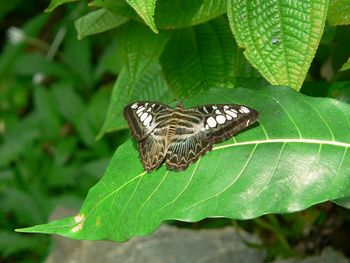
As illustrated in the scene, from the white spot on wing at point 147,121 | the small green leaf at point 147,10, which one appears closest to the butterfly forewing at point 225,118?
the white spot on wing at point 147,121

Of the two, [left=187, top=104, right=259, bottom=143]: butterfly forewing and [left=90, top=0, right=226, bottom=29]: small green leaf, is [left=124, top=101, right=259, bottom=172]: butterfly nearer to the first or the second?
[left=187, top=104, right=259, bottom=143]: butterfly forewing

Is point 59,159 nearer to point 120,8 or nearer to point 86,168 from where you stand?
point 86,168

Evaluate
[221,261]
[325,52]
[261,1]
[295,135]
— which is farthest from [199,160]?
[221,261]

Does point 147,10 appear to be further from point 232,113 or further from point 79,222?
point 79,222

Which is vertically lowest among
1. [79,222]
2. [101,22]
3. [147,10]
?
[79,222]

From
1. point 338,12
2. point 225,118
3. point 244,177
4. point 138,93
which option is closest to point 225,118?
point 225,118
